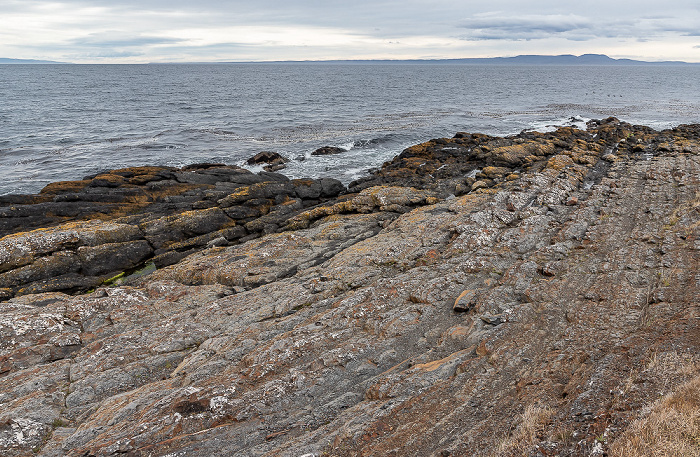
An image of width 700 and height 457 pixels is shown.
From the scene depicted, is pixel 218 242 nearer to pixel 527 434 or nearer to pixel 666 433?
pixel 527 434

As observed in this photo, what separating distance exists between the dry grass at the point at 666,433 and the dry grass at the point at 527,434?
3.77 feet

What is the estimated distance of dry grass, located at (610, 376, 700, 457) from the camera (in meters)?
4.95

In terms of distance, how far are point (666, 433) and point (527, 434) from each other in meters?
1.84

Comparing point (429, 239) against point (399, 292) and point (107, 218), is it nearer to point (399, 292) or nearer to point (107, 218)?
point (399, 292)

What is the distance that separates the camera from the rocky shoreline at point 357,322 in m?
7.45

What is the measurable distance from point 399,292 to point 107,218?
2095 centimetres

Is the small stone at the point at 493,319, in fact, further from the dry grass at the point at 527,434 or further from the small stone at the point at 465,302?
the dry grass at the point at 527,434

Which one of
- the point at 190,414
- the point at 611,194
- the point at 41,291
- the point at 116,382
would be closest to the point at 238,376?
the point at 190,414

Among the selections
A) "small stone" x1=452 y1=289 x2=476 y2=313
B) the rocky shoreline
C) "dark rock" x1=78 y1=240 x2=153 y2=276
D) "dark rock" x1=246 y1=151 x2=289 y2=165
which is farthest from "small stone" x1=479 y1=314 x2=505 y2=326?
"dark rock" x1=246 y1=151 x2=289 y2=165

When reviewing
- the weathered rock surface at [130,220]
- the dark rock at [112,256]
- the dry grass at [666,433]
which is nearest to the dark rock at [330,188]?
the weathered rock surface at [130,220]

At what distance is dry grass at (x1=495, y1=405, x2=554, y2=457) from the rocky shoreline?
0.04 m

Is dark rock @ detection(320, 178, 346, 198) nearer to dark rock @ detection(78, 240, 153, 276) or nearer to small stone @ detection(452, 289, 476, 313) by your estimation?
dark rock @ detection(78, 240, 153, 276)

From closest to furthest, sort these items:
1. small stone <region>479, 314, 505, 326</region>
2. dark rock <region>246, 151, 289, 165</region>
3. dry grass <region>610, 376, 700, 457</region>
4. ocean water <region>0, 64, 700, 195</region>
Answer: dry grass <region>610, 376, 700, 457</region>, small stone <region>479, 314, 505, 326</region>, dark rock <region>246, 151, 289, 165</region>, ocean water <region>0, 64, 700, 195</region>

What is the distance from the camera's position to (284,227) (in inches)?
931
